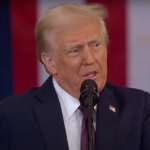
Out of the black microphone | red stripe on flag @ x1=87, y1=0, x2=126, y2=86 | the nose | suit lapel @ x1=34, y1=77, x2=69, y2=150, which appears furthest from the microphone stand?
red stripe on flag @ x1=87, y1=0, x2=126, y2=86

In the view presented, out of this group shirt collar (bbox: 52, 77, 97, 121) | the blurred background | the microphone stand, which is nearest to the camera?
the microphone stand

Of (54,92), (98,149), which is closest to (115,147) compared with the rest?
(98,149)

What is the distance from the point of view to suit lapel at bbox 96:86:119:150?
1582 millimetres

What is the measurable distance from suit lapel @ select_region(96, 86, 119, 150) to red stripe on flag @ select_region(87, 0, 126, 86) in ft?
1.44

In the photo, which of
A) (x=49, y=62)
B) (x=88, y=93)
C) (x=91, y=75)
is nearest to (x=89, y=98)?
(x=88, y=93)

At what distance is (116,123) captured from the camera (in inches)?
65.3

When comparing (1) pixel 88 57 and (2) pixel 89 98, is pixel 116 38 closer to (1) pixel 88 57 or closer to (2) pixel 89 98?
(1) pixel 88 57

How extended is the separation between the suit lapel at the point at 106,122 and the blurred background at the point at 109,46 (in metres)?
0.48

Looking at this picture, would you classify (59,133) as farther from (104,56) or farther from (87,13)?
(87,13)

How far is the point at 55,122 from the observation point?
163 cm

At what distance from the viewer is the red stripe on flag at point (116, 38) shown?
216 cm

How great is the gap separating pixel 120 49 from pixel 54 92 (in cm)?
64

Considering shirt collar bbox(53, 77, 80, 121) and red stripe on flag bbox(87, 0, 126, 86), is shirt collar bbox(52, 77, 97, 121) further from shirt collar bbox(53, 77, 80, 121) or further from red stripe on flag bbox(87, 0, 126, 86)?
red stripe on flag bbox(87, 0, 126, 86)

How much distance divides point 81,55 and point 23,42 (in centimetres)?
71
